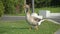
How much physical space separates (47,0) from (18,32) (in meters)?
29.0

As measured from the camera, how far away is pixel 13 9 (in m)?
28.0

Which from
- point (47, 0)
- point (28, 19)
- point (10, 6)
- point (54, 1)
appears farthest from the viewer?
point (54, 1)

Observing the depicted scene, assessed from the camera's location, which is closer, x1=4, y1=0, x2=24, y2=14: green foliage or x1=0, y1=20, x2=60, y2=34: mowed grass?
x1=0, y1=20, x2=60, y2=34: mowed grass

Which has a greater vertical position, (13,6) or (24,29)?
(24,29)

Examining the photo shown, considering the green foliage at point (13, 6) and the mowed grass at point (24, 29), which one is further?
the green foliage at point (13, 6)

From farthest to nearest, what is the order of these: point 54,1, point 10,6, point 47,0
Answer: point 54,1, point 47,0, point 10,6

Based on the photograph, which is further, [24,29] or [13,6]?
[13,6]

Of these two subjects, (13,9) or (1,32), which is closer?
(1,32)

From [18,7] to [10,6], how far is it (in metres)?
1.85

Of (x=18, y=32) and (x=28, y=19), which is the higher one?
(x=28, y=19)

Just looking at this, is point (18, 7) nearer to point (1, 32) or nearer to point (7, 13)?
point (7, 13)

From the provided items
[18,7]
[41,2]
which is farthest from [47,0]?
[18,7]

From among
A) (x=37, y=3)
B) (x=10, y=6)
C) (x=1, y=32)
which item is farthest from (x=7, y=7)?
(x=1, y=32)

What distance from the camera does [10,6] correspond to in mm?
27531
